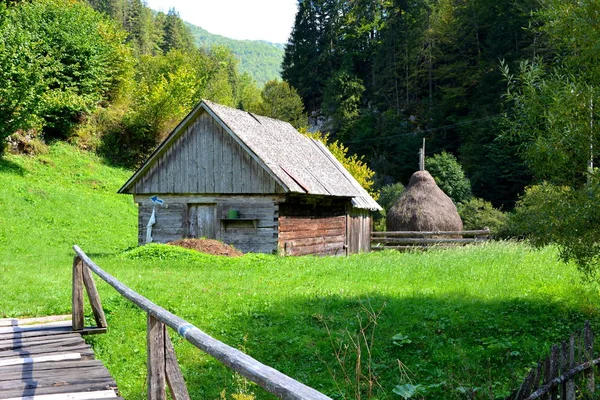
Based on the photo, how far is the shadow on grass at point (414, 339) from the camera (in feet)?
24.8

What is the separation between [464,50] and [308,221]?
36.2 metres

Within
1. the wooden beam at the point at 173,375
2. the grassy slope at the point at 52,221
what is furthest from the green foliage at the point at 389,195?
the wooden beam at the point at 173,375

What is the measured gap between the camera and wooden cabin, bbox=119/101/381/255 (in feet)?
66.5

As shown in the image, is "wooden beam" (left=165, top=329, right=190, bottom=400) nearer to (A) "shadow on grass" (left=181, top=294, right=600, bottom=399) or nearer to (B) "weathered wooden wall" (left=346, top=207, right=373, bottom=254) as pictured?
(A) "shadow on grass" (left=181, top=294, right=600, bottom=399)

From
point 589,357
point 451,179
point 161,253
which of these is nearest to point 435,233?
point 451,179

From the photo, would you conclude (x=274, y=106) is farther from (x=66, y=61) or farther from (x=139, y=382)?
(x=139, y=382)

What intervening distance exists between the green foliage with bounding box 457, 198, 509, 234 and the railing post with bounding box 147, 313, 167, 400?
29859 mm

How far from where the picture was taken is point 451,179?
1569 inches

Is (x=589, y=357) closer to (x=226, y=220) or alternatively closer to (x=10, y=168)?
(x=226, y=220)

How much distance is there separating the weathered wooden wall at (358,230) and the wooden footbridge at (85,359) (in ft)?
61.1

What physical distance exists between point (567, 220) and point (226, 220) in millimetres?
14010

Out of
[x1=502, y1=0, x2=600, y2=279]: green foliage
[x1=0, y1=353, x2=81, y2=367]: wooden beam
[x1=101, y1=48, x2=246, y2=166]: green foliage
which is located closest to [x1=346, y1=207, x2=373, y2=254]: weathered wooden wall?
[x1=101, y1=48, x2=246, y2=166]: green foliage

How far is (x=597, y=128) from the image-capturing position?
846 cm

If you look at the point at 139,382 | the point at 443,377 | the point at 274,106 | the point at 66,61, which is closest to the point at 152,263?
the point at 139,382
